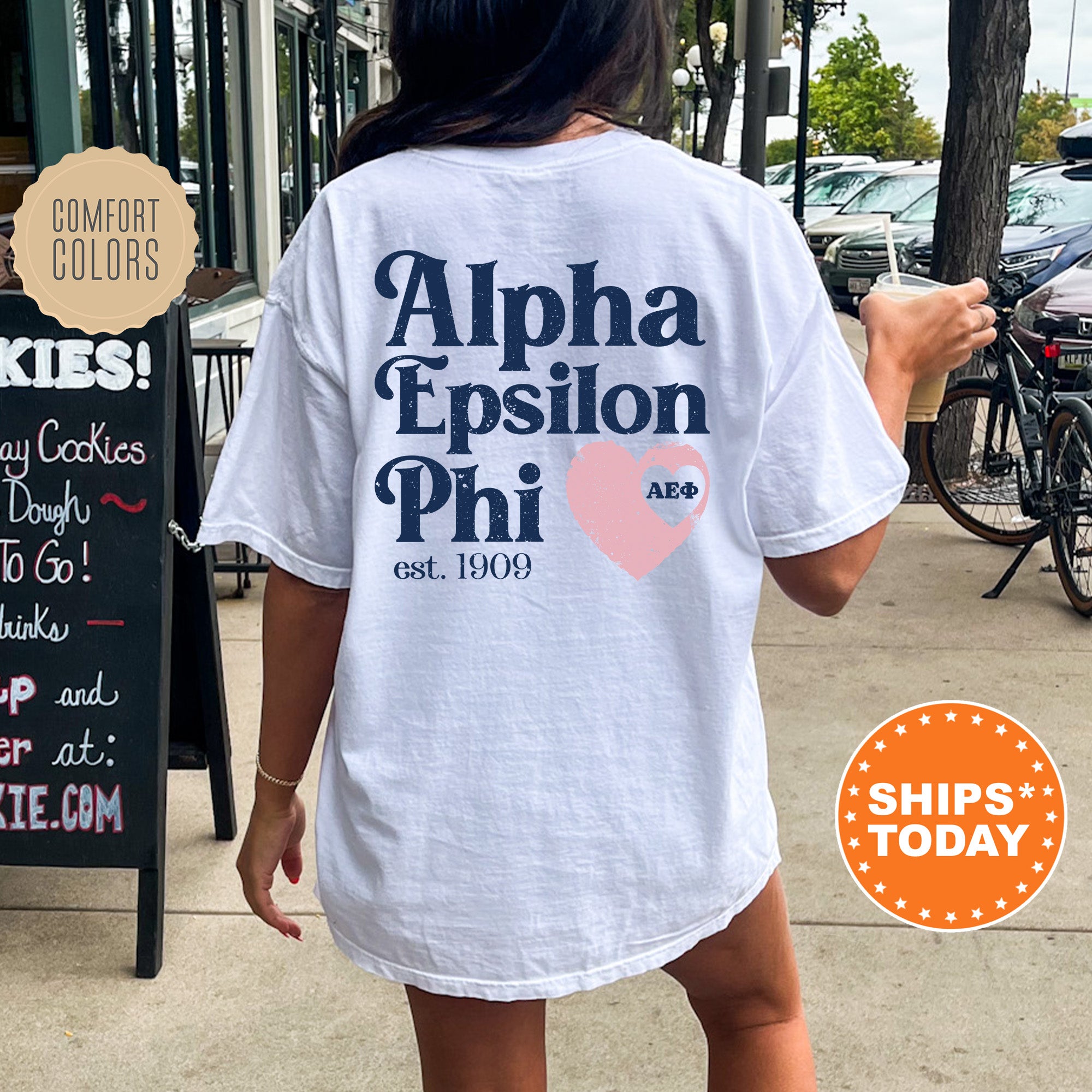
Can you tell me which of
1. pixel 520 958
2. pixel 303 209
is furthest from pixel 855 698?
pixel 303 209

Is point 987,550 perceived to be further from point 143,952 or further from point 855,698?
point 143,952

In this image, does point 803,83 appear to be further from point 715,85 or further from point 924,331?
point 924,331

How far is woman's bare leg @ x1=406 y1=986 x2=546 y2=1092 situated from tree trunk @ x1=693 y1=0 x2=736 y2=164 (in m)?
28.5

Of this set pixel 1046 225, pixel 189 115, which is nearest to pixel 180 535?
pixel 189 115

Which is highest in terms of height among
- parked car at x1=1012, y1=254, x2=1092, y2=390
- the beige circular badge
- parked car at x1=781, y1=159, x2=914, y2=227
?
the beige circular badge

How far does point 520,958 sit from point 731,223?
77 cm

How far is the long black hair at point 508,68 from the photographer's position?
144 centimetres

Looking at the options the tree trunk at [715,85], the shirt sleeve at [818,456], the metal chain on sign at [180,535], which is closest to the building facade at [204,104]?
the metal chain on sign at [180,535]

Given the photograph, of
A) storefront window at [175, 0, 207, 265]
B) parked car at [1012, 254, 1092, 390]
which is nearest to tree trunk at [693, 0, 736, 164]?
A: parked car at [1012, 254, 1092, 390]

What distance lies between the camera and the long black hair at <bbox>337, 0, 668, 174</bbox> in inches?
56.7

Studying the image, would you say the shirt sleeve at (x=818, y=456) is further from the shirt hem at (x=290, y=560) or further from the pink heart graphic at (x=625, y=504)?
the shirt hem at (x=290, y=560)

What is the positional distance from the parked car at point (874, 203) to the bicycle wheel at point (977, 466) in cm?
1288

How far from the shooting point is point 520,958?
1.48 meters

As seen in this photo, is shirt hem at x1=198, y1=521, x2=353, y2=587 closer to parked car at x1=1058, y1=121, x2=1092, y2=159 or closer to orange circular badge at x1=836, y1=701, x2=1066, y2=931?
orange circular badge at x1=836, y1=701, x2=1066, y2=931
